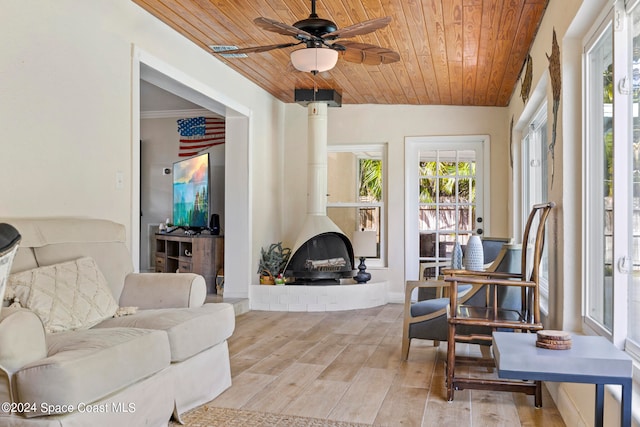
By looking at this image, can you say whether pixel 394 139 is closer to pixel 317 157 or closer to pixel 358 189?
pixel 358 189

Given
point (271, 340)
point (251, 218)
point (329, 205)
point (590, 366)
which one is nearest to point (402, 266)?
point (329, 205)

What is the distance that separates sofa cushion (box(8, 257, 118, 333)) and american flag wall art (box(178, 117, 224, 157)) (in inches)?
203

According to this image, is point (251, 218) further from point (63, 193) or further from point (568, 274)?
point (568, 274)

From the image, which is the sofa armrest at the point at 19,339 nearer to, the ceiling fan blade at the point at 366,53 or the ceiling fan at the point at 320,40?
the ceiling fan at the point at 320,40

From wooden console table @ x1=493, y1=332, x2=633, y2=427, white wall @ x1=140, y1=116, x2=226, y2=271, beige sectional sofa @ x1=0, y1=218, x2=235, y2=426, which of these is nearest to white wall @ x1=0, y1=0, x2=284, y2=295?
beige sectional sofa @ x1=0, y1=218, x2=235, y2=426

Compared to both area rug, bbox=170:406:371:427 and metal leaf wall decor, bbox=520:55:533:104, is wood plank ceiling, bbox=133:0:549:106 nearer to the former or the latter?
metal leaf wall decor, bbox=520:55:533:104

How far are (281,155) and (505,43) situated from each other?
3.43m

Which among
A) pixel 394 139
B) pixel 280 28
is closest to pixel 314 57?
pixel 280 28

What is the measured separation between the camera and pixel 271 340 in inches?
187

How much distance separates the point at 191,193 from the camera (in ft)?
24.7

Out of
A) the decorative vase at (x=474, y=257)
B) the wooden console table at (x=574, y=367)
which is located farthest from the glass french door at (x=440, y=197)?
the wooden console table at (x=574, y=367)

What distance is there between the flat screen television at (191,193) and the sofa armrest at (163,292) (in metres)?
3.93

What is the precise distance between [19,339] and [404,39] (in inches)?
143

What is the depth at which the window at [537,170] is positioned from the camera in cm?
473
